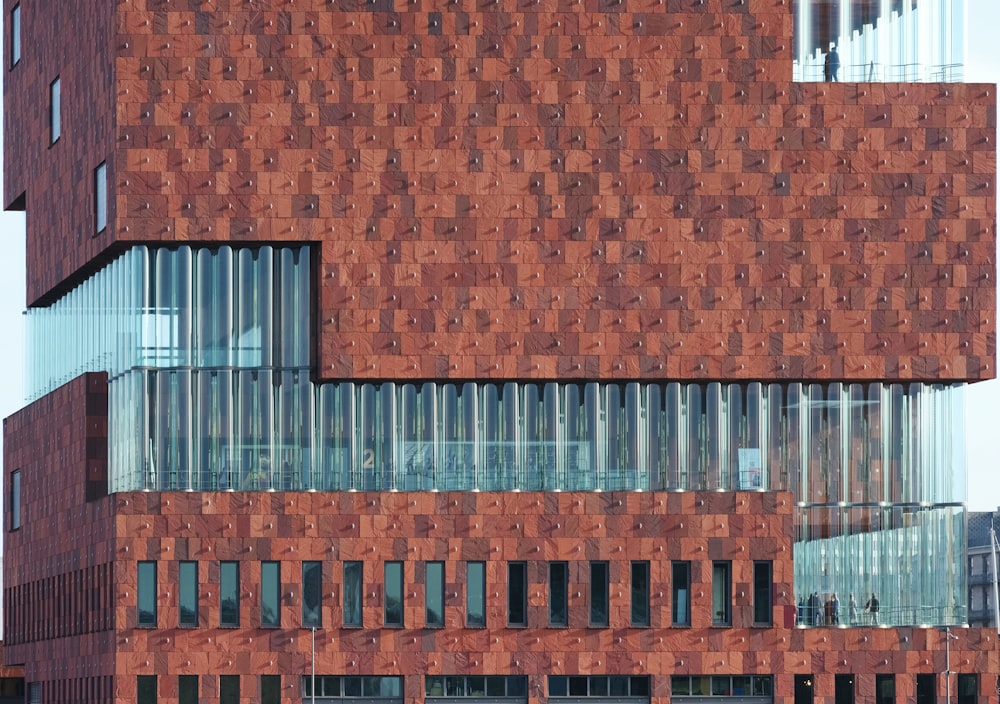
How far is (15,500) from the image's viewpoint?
10762 centimetres

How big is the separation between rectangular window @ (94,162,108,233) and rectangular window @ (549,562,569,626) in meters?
20.7

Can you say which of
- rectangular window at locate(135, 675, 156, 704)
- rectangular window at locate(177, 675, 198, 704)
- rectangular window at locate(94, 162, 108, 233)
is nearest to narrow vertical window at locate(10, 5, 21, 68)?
rectangular window at locate(94, 162, 108, 233)

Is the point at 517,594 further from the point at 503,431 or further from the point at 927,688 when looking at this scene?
the point at 927,688

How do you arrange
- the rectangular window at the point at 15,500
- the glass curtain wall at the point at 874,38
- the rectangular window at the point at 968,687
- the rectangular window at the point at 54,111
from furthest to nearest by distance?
1. the rectangular window at the point at 15,500
2. the rectangular window at the point at 54,111
3. the glass curtain wall at the point at 874,38
4. the rectangular window at the point at 968,687

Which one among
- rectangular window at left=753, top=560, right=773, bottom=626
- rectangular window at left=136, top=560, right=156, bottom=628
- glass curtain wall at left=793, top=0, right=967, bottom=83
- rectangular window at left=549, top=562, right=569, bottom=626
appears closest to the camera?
rectangular window at left=136, top=560, right=156, bottom=628

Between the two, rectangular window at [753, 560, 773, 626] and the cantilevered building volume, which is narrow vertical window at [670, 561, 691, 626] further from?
rectangular window at [753, 560, 773, 626]

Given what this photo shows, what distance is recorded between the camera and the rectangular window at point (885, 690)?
8731cm

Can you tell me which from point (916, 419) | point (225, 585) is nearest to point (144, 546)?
point (225, 585)

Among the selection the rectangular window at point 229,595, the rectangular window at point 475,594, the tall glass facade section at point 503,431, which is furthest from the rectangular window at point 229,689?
the rectangular window at point 475,594

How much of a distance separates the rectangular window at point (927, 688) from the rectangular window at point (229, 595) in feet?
79.1

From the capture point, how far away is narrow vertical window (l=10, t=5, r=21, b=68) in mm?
107438

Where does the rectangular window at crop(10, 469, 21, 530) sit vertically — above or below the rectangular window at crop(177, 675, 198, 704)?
above

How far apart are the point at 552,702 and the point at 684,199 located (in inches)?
726

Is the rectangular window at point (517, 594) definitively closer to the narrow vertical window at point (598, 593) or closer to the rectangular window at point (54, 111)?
the narrow vertical window at point (598, 593)
